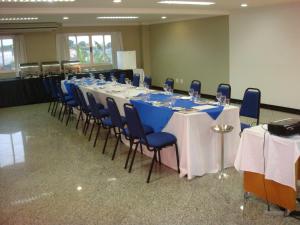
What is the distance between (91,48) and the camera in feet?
38.5

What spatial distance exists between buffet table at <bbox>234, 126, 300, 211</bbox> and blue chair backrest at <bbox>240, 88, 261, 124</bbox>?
1.45 metres

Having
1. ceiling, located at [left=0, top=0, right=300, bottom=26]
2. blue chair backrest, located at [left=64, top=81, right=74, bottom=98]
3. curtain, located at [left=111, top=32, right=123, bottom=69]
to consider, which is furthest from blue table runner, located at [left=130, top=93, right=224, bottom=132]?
curtain, located at [left=111, top=32, right=123, bottom=69]

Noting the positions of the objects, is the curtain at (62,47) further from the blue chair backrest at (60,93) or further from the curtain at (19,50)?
the blue chair backrest at (60,93)

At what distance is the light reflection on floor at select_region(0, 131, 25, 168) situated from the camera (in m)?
5.02

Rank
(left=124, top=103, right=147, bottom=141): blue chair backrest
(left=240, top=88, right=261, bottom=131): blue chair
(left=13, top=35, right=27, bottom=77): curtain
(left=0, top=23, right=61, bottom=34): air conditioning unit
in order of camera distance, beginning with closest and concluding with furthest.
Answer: (left=124, top=103, right=147, bottom=141): blue chair backrest < (left=240, top=88, right=261, bottom=131): blue chair < (left=0, top=23, right=61, bottom=34): air conditioning unit < (left=13, top=35, right=27, bottom=77): curtain

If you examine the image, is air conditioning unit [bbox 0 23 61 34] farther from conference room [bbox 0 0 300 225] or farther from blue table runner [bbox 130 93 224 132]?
blue table runner [bbox 130 93 224 132]

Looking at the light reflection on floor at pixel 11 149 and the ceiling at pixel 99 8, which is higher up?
the ceiling at pixel 99 8

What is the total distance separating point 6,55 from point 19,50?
45 centimetres

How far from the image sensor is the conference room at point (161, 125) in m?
3.20

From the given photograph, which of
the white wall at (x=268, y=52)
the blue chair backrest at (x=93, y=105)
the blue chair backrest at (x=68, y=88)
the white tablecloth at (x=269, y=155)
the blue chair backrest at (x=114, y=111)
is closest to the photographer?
the white tablecloth at (x=269, y=155)

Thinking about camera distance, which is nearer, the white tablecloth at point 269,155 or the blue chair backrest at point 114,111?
the white tablecloth at point 269,155

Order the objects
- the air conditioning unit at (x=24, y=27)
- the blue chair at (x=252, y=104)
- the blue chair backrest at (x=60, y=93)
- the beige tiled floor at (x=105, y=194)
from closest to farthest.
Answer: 1. the beige tiled floor at (x=105, y=194)
2. the blue chair at (x=252, y=104)
3. the blue chair backrest at (x=60, y=93)
4. the air conditioning unit at (x=24, y=27)

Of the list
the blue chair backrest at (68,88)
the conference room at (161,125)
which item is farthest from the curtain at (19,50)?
the blue chair backrest at (68,88)

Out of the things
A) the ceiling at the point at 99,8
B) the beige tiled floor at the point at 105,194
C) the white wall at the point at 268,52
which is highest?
the ceiling at the point at 99,8
